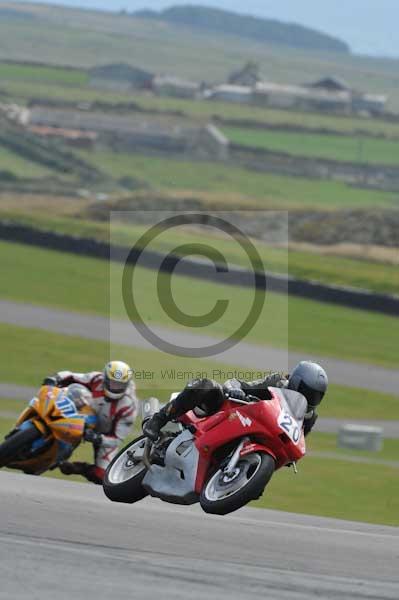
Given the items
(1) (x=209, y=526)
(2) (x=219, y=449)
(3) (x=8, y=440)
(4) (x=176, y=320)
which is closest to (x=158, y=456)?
(2) (x=219, y=449)

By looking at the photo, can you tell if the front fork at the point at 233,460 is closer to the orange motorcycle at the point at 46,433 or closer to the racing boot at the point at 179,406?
the racing boot at the point at 179,406

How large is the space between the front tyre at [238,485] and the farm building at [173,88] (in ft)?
468

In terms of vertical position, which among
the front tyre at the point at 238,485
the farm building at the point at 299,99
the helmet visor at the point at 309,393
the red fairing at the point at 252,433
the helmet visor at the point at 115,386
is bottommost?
the farm building at the point at 299,99

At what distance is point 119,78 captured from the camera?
158625mm

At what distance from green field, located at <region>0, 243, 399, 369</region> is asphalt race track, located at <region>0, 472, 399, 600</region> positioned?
20.0 metres

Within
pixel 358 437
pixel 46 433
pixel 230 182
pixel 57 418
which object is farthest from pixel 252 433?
pixel 230 182

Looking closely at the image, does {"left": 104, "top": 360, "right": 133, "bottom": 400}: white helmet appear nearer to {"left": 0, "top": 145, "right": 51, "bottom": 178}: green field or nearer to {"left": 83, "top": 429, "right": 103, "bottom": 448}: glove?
{"left": 83, "top": 429, "right": 103, "bottom": 448}: glove

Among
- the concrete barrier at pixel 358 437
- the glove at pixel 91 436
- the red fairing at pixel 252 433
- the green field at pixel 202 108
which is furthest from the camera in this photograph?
the green field at pixel 202 108

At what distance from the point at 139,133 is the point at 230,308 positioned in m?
67.6

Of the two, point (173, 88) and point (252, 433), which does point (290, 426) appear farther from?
point (173, 88)

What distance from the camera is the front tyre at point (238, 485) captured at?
27.5 ft

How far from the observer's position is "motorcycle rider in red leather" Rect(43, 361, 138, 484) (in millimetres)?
11750

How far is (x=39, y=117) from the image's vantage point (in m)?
99.4

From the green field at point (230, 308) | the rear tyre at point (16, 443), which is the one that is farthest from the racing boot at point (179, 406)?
the green field at point (230, 308)
